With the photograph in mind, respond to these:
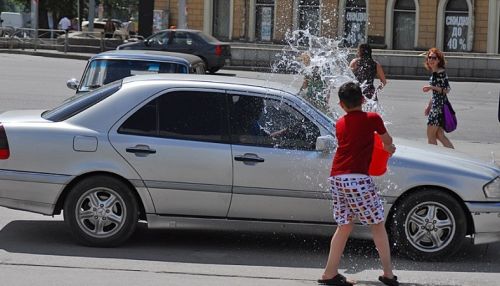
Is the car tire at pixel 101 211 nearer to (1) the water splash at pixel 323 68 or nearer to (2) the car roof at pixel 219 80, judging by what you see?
(2) the car roof at pixel 219 80

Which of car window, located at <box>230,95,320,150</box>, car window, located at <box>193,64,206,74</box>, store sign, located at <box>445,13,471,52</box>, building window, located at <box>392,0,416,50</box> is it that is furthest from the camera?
building window, located at <box>392,0,416,50</box>

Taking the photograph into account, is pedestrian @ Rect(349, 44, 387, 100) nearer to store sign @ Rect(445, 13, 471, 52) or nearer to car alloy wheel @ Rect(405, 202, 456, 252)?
car alloy wheel @ Rect(405, 202, 456, 252)

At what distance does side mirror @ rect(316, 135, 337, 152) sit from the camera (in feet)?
24.8

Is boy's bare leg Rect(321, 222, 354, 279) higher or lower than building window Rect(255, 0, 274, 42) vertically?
lower

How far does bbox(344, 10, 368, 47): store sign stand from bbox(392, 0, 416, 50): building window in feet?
5.49

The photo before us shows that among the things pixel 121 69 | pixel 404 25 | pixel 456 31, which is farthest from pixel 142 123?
pixel 404 25

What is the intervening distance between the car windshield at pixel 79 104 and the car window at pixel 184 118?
1.18ft

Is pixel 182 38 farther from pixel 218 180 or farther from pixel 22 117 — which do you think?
pixel 218 180

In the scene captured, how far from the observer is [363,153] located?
6703 mm

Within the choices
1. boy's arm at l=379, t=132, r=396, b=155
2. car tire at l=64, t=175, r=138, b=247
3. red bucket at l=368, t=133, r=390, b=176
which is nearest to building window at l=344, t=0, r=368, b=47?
car tire at l=64, t=175, r=138, b=247

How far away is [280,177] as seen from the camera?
25.1ft

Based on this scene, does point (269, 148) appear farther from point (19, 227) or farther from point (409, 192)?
point (19, 227)

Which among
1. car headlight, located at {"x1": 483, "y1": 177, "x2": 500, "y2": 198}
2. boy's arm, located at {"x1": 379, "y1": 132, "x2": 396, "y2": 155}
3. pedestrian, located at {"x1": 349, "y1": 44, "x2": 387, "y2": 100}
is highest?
pedestrian, located at {"x1": 349, "y1": 44, "x2": 387, "y2": 100}

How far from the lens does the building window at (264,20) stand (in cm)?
5125
